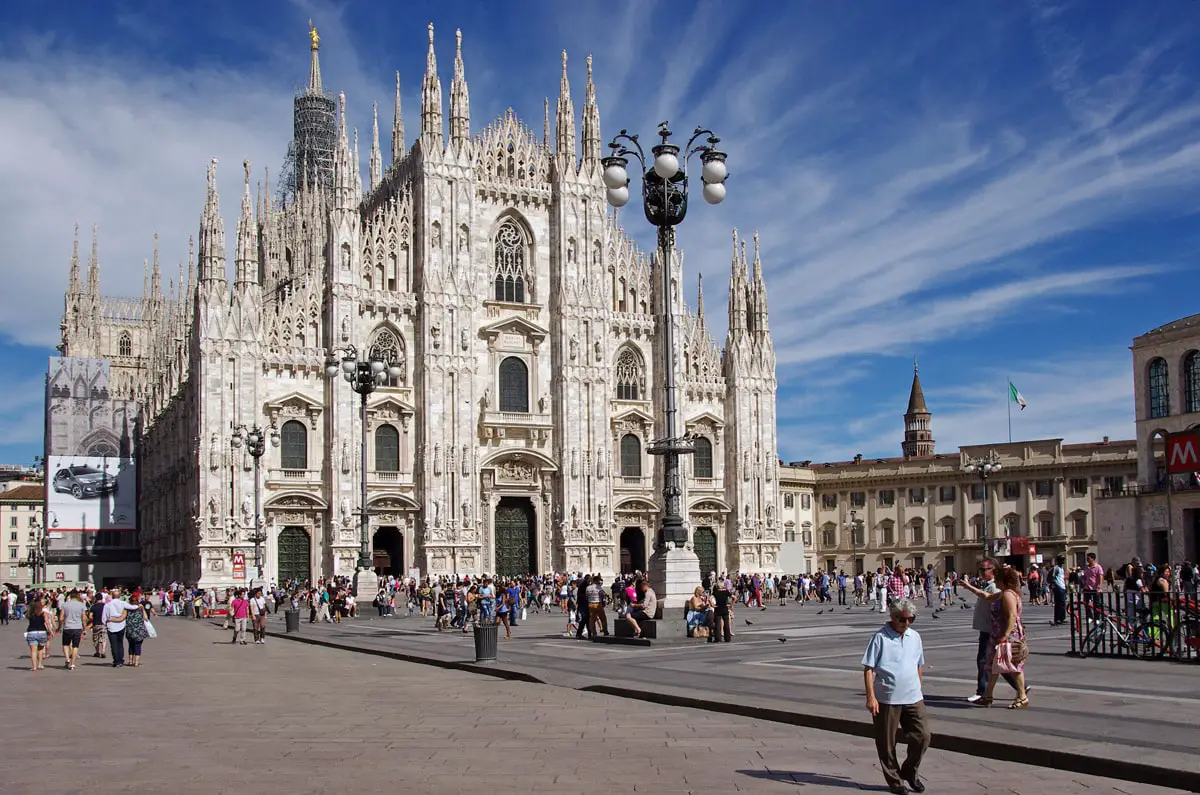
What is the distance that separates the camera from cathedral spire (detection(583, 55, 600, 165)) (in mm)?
57906

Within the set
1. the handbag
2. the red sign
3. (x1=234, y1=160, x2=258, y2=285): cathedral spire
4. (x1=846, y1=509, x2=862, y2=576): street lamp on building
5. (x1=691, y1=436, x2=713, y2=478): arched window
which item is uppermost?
(x1=234, y1=160, x2=258, y2=285): cathedral spire

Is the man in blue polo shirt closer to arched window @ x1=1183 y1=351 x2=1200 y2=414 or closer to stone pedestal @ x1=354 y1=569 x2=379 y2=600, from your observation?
stone pedestal @ x1=354 y1=569 x2=379 y2=600

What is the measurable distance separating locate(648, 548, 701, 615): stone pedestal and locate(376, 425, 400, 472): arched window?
29.5 metres

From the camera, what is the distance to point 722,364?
61.2 m

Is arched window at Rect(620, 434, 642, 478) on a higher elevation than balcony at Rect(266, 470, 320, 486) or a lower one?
higher

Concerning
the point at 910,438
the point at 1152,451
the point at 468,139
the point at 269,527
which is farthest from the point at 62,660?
the point at 910,438

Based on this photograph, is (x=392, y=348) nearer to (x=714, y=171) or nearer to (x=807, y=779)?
(x=714, y=171)

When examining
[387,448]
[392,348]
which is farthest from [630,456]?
[392,348]

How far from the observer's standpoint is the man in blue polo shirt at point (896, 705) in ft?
28.6

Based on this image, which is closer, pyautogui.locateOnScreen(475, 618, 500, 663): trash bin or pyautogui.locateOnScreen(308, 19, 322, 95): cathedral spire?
pyautogui.locateOnScreen(475, 618, 500, 663): trash bin

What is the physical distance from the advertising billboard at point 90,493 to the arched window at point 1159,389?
53.3 metres

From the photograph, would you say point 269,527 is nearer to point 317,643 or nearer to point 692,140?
point 317,643

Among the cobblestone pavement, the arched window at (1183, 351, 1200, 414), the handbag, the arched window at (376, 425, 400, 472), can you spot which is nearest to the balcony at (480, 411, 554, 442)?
the arched window at (376, 425, 400, 472)

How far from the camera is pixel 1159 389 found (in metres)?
56.6
